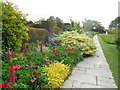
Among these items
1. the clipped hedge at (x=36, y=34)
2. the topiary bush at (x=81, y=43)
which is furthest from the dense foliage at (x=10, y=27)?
the topiary bush at (x=81, y=43)

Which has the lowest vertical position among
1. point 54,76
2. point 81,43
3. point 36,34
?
point 54,76

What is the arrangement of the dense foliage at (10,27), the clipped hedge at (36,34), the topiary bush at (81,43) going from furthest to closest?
the clipped hedge at (36,34) → the topiary bush at (81,43) → the dense foliage at (10,27)

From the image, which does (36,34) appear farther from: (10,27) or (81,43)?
(10,27)

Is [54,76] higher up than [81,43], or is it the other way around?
[81,43]

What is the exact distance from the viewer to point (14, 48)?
2.65 m

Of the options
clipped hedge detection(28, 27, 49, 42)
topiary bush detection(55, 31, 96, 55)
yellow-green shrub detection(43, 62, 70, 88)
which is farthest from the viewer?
clipped hedge detection(28, 27, 49, 42)

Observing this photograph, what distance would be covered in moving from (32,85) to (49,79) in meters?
0.33

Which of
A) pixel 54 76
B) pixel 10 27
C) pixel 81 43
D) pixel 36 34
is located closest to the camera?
pixel 54 76

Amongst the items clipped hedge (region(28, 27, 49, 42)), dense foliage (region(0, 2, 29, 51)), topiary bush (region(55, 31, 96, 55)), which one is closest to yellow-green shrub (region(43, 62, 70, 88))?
dense foliage (region(0, 2, 29, 51))

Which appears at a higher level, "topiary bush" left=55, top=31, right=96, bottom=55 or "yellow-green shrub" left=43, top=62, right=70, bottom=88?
"topiary bush" left=55, top=31, right=96, bottom=55

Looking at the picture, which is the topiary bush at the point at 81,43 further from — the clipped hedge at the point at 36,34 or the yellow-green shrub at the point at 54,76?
the yellow-green shrub at the point at 54,76

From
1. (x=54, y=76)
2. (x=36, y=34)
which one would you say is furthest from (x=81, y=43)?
(x=54, y=76)

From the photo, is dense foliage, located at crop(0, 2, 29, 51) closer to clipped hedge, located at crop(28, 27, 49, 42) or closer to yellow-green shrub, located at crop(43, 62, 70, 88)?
yellow-green shrub, located at crop(43, 62, 70, 88)

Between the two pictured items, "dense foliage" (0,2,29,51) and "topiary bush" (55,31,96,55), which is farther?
"topiary bush" (55,31,96,55)
